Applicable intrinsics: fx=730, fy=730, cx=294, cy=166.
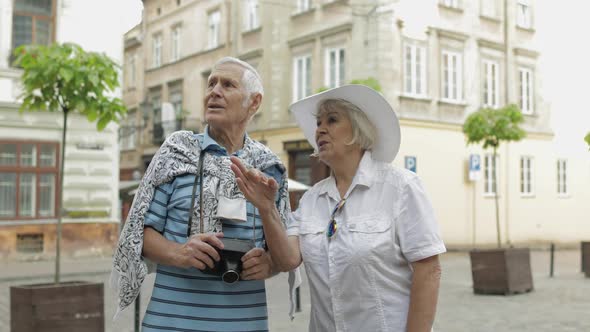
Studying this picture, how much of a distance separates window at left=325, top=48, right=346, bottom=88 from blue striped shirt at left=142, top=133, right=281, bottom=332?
71.0 feet

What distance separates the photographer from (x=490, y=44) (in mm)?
26047

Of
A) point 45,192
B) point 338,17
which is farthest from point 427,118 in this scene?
point 45,192

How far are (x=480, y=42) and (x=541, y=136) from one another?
465cm

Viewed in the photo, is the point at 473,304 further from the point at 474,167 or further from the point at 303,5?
the point at 303,5

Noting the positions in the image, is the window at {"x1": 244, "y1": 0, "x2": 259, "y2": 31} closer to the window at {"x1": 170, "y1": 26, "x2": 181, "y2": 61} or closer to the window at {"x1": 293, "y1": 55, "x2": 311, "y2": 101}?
the window at {"x1": 293, "y1": 55, "x2": 311, "y2": 101}

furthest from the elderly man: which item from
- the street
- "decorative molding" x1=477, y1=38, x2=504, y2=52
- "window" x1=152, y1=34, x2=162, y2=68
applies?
"window" x1=152, y1=34, x2=162, y2=68

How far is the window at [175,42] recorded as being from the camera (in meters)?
33.6

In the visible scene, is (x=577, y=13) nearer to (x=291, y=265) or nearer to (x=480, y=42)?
(x=480, y=42)

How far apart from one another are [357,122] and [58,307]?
4386 mm

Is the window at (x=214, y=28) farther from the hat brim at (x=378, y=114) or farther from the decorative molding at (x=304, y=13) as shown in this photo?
the hat brim at (x=378, y=114)

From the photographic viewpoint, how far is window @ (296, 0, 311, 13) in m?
25.9

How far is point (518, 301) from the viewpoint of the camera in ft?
36.1

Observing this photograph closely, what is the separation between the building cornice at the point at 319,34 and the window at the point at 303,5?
99 centimetres

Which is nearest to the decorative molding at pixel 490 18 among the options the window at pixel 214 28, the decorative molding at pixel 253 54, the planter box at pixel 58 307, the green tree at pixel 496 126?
the decorative molding at pixel 253 54
